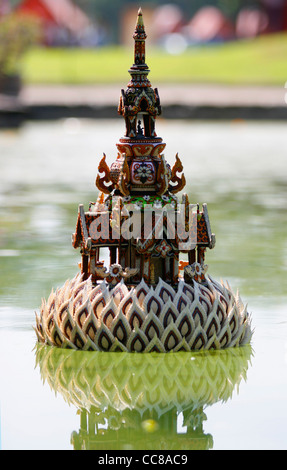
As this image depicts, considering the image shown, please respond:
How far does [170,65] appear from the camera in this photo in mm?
44875

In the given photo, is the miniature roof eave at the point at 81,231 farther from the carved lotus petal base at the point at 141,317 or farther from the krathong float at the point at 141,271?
the carved lotus petal base at the point at 141,317

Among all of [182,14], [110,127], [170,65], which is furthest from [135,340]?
[182,14]

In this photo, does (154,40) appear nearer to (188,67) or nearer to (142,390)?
(188,67)

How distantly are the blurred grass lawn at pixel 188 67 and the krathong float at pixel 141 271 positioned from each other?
1142 inches

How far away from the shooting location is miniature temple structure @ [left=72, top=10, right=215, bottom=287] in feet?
26.0

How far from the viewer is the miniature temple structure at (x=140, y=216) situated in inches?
312

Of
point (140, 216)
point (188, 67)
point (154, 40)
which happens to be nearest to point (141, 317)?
point (140, 216)

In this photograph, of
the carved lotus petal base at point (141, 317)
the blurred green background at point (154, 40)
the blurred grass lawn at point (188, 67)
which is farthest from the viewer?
the blurred grass lawn at point (188, 67)

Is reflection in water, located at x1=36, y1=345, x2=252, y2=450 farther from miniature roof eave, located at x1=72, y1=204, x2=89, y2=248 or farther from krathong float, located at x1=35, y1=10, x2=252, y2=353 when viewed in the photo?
miniature roof eave, located at x1=72, y1=204, x2=89, y2=248

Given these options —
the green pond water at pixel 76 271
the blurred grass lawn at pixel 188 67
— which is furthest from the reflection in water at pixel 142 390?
the blurred grass lawn at pixel 188 67

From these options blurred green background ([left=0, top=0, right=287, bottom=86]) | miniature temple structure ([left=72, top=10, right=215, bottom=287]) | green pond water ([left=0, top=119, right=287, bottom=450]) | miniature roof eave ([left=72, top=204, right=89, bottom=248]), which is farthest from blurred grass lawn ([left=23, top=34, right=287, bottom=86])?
miniature roof eave ([left=72, top=204, right=89, bottom=248])

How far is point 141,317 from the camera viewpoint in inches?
303

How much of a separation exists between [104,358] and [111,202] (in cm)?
102

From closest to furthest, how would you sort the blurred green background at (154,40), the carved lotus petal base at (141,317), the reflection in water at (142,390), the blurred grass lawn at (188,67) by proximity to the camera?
1. the reflection in water at (142,390)
2. the carved lotus petal base at (141,317)
3. the blurred green background at (154,40)
4. the blurred grass lawn at (188,67)
